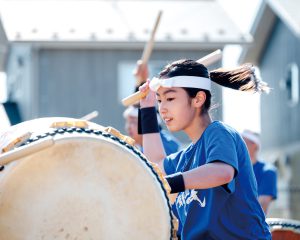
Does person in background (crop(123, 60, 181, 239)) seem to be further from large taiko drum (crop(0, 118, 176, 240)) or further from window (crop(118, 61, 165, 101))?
window (crop(118, 61, 165, 101))

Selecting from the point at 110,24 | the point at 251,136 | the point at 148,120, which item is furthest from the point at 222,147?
the point at 110,24

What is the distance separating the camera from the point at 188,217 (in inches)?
156

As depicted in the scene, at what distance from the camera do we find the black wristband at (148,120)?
439 centimetres

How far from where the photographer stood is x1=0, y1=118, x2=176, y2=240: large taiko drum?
3318 millimetres

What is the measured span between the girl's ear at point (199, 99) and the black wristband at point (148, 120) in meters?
0.40

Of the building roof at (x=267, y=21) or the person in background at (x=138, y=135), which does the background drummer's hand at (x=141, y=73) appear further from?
the building roof at (x=267, y=21)

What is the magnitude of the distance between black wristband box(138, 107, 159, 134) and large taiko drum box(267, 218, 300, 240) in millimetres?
1502

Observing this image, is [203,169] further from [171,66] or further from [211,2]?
[211,2]

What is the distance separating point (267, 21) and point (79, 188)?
19.7 m

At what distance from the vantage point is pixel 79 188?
3.37m

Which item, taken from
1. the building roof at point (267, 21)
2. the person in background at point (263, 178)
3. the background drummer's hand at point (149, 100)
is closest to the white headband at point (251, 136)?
the person in background at point (263, 178)

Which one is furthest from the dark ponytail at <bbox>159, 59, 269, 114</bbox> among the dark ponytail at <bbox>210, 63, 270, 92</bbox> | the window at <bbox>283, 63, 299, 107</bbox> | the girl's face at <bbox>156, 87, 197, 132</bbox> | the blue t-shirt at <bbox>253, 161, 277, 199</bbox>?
the window at <bbox>283, 63, 299, 107</bbox>

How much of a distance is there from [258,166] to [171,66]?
433 centimetres

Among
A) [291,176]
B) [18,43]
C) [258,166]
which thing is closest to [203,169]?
[258,166]
